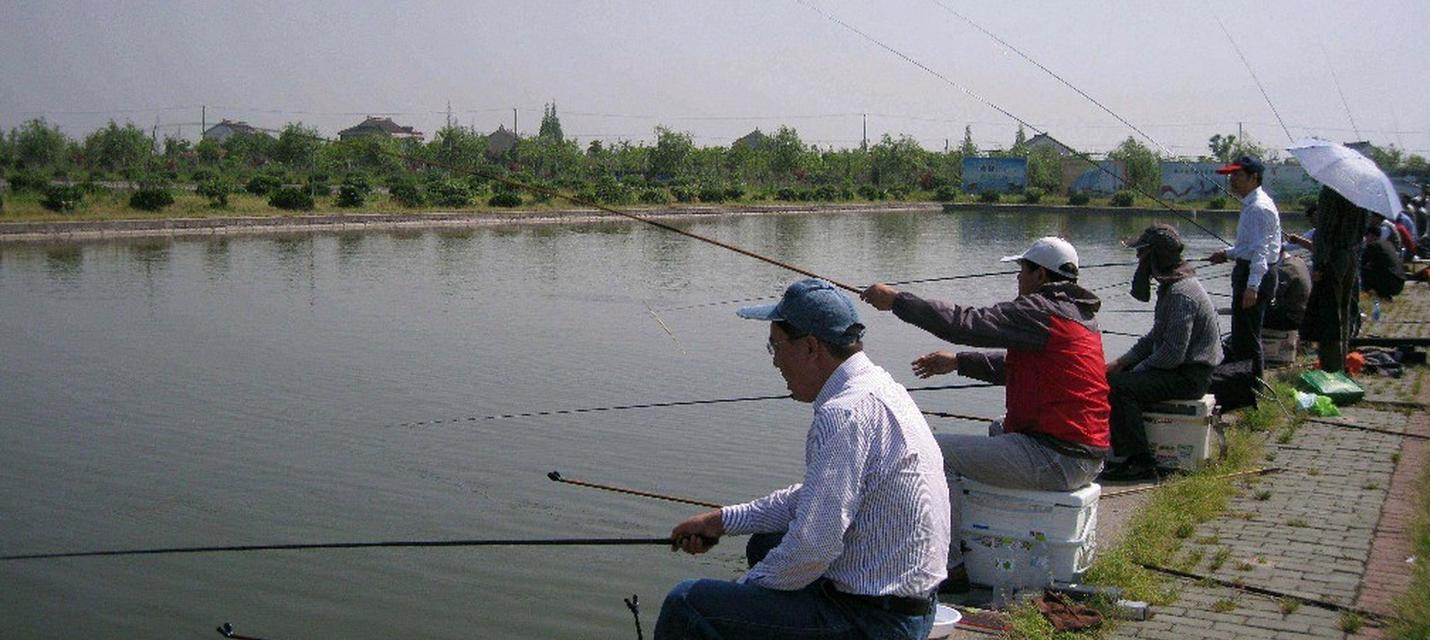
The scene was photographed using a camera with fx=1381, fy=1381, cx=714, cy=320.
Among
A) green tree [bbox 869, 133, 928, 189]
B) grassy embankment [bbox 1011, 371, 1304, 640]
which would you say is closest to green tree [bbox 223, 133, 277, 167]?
green tree [bbox 869, 133, 928, 189]

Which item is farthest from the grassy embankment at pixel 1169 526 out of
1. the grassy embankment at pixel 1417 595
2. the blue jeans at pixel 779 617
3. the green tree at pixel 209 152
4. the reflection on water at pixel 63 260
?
the green tree at pixel 209 152

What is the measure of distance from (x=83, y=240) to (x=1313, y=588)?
3147 centimetres

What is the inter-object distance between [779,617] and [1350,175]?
695 cm

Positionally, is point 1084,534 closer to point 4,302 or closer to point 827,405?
point 827,405

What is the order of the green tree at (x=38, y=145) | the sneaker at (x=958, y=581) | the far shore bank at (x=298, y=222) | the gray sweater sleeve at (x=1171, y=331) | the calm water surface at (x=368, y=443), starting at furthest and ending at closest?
the green tree at (x=38, y=145), the far shore bank at (x=298, y=222), the calm water surface at (x=368, y=443), the gray sweater sleeve at (x=1171, y=331), the sneaker at (x=958, y=581)

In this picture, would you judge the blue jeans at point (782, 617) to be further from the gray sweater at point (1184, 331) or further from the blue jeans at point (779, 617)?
the gray sweater at point (1184, 331)

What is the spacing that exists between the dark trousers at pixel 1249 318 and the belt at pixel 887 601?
5.64 metres

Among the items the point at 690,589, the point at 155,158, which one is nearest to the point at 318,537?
the point at 690,589

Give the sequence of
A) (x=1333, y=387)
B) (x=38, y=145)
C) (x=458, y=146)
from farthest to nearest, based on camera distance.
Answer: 1. (x=458, y=146)
2. (x=38, y=145)
3. (x=1333, y=387)

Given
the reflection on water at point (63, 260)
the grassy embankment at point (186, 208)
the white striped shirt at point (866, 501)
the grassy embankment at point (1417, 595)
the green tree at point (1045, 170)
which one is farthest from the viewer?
the green tree at point (1045, 170)

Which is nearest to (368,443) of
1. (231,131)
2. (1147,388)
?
(1147,388)

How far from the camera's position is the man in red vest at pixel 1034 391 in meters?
4.79

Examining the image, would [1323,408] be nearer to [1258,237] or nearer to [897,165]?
[1258,237]

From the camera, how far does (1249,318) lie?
8297 mm
